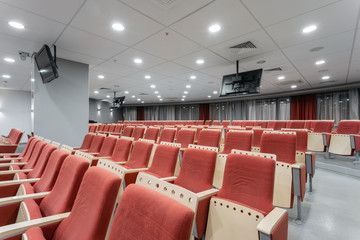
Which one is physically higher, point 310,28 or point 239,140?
point 310,28

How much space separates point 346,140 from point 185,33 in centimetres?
456

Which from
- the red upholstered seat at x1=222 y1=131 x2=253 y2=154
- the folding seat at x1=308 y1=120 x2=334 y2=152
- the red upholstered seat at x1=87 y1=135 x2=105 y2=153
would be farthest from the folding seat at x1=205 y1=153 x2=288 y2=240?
the folding seat at x1=308 y1=120 x2=334 y2=152

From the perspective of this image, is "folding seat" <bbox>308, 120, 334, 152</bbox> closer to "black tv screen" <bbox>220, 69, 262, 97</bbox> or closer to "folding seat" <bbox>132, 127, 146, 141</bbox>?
"black tv screen" <bbox>220, 69, 262, 97</bbox>

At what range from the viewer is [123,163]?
2783 millimetres

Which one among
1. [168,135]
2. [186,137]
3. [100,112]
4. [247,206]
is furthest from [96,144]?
[100,112]

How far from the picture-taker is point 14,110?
35.7 ft

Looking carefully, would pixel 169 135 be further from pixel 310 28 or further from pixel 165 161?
pixel 310 28

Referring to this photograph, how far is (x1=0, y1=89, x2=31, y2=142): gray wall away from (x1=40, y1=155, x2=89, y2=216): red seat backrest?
12.1 metres

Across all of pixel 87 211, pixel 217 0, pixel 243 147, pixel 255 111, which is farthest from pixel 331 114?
pixel 87 211

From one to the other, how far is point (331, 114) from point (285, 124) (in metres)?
6.01

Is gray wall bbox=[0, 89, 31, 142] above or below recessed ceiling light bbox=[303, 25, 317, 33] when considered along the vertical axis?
below

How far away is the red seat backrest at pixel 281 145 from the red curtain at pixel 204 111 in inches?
516

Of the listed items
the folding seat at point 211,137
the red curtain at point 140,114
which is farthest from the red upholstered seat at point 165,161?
the red curtain at point 140,114

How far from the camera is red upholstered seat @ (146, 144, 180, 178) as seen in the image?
86.9 inches
